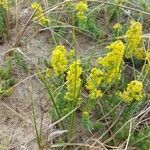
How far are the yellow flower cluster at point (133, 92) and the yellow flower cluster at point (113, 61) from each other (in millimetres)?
112

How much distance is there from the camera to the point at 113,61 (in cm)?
242

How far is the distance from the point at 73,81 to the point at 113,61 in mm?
235

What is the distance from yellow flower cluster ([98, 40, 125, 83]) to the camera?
7.75ft

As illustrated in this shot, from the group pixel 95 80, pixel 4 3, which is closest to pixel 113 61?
pixel 95 80

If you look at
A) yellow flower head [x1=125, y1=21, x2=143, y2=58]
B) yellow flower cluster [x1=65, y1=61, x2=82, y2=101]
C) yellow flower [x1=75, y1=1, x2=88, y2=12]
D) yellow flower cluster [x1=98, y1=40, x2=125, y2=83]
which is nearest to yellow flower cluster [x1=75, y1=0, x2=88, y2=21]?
yellow flower [x1=75, y1=1, x2=88, y2=12]

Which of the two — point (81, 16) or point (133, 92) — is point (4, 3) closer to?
point (81, 16)

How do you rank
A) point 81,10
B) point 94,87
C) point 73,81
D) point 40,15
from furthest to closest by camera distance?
point 81,10
point 40,15
point 94,87
point 73,81

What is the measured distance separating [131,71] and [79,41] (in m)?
0.48

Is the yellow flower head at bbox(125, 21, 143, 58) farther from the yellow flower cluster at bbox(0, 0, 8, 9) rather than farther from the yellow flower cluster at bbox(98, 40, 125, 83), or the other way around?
the yellow flower cluster at bbox(0, 0, 8, 9)

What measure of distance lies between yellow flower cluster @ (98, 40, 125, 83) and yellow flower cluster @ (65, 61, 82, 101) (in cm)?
16

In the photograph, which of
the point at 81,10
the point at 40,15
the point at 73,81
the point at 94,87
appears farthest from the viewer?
the point at 81,10

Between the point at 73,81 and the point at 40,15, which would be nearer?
the point at 73,81

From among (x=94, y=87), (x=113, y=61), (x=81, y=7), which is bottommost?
(x=94, y=87)

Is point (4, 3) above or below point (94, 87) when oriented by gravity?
above
